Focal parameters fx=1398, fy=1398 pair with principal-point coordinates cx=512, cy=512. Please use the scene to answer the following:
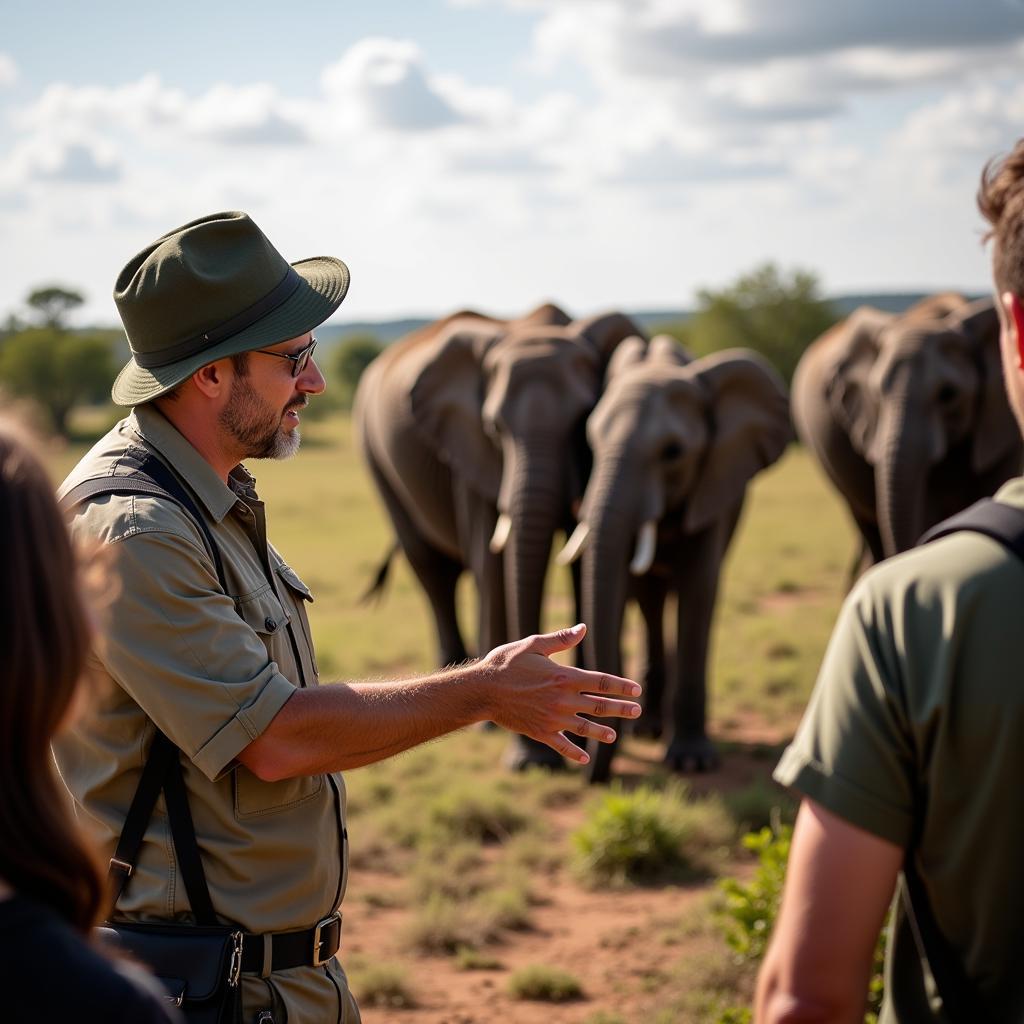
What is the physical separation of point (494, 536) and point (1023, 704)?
339 inches

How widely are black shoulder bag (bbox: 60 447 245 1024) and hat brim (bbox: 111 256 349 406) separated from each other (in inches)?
11.5

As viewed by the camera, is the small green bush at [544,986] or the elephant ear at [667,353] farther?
the elephant ear at [667,353]

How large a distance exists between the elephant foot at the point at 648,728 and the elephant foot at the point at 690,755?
43.6 inches

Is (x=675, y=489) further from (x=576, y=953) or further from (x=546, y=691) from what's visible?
(x=546, y=691)

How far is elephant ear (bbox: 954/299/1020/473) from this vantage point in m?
11.5

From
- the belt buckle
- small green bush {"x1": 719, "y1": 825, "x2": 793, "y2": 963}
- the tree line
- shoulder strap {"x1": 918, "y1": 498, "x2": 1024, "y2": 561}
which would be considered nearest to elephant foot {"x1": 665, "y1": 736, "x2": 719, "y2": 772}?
small green bush {"x1": 719, "y1": 825, "x2": 793, "y2": 963}

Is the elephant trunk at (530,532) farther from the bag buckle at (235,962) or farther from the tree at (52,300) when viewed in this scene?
the tree at (52,300)

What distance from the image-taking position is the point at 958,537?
1.73 meters

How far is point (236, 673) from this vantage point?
259cm

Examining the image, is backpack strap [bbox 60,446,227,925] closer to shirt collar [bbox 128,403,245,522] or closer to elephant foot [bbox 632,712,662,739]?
shirt collar [bbox 128,403,245,522]

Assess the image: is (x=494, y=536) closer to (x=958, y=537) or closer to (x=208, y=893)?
(x=208, y=893)

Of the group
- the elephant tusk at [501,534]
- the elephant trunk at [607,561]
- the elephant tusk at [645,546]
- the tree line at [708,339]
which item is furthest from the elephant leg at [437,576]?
the tree line at [708,339]

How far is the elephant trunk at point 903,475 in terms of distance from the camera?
1112cm

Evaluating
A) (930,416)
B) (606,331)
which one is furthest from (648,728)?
(930,416)
